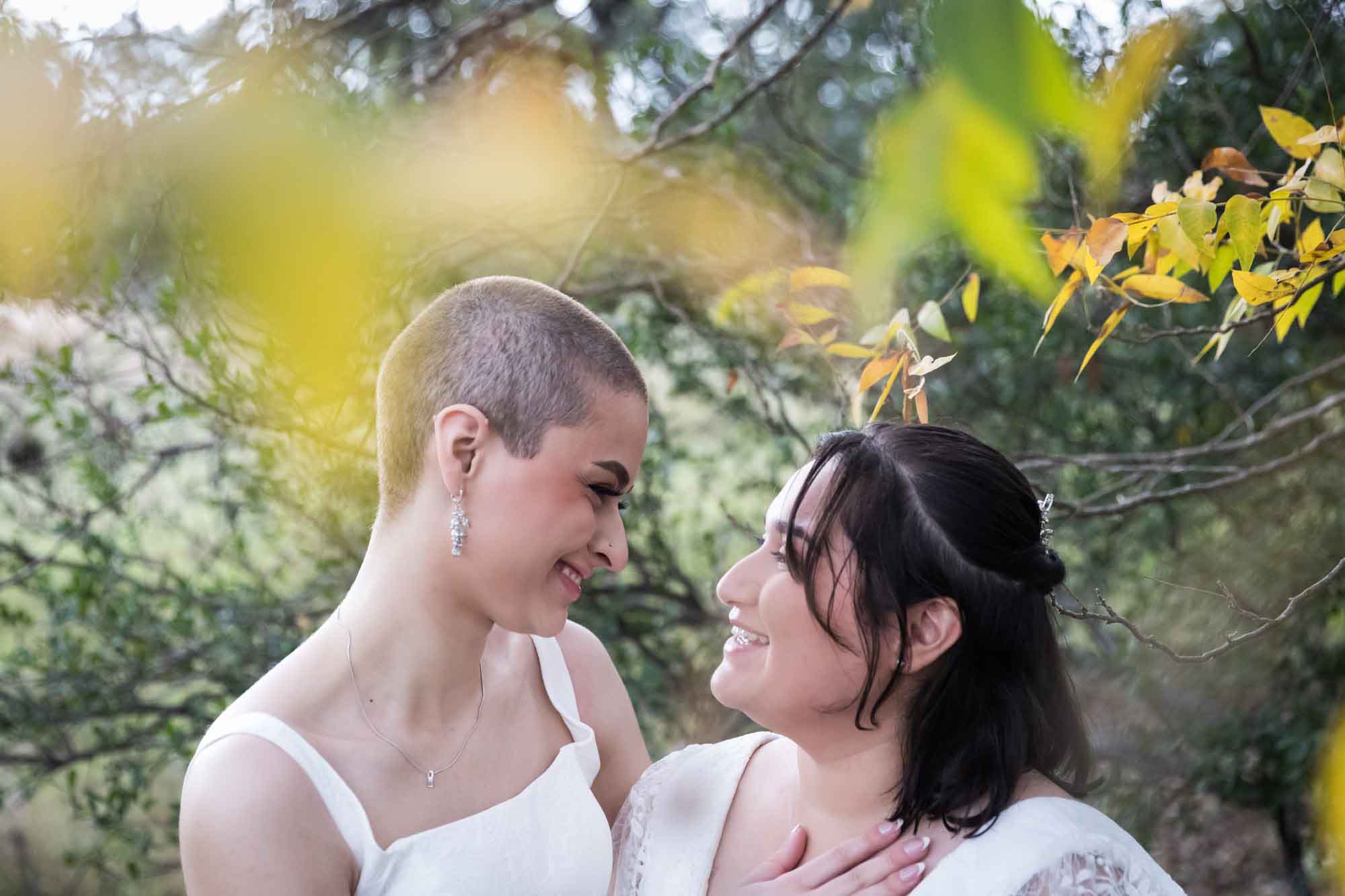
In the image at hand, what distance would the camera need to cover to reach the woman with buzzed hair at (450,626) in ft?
5.50

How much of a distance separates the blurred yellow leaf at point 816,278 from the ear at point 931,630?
0.61 metres

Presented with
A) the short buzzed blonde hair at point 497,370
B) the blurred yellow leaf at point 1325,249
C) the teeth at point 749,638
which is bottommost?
the teeth at point 749,638

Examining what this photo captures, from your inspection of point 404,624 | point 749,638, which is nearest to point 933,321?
point 749,638

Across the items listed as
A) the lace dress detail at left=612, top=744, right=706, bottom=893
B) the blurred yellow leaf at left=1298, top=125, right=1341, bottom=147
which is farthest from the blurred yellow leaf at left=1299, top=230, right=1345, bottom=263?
the lace dress detail at left=612, top=744, right=706, bottom=893

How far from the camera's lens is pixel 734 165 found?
4211mm

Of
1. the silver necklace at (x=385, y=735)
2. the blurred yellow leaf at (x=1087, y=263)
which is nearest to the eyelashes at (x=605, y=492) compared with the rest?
the silver necklace at (x=385, y=735)

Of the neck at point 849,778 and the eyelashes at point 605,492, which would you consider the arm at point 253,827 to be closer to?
the eyelashes at point 605,492

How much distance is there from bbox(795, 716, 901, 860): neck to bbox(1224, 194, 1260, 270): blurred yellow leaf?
828 millimetres

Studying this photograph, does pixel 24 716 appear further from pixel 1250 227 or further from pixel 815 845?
pixel 1250 227

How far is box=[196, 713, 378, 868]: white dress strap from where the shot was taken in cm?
166

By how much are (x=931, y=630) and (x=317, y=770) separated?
0.88 m

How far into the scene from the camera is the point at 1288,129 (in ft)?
6.41

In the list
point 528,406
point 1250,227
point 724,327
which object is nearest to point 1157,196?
point 1250,227

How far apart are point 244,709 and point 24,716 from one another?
2718 mm
